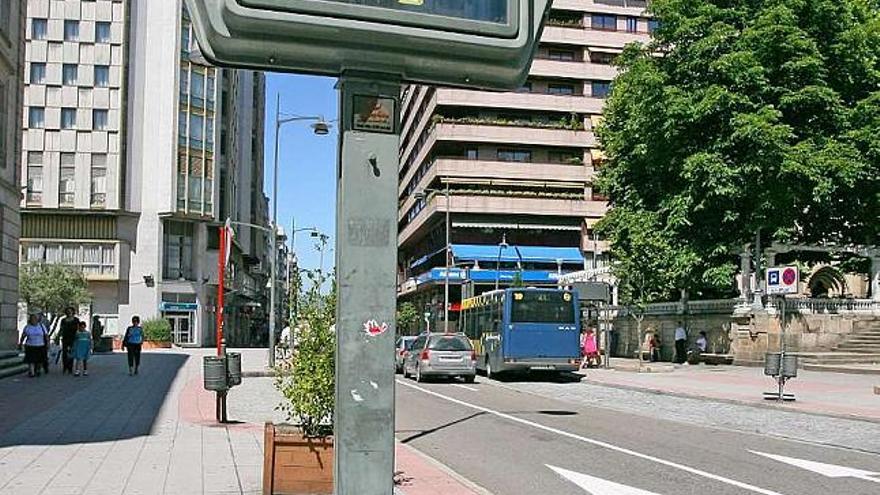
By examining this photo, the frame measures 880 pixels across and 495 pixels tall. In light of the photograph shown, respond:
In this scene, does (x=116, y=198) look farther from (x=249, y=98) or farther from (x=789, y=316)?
(x=789, y=316)

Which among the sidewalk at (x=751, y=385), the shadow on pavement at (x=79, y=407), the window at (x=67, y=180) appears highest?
the window at (x=67, y=180)

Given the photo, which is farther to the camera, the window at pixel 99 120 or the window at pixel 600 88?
the window at pixel 600 88

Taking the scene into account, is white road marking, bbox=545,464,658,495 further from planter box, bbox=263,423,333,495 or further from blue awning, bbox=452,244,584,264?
blue awning, bbox=452,244,584,264

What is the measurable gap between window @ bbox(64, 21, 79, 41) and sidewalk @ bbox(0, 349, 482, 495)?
47.0 metres

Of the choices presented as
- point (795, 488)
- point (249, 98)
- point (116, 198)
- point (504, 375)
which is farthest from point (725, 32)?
point (249, 98)

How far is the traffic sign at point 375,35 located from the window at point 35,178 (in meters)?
63.2

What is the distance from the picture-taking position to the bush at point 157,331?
57.6 metres

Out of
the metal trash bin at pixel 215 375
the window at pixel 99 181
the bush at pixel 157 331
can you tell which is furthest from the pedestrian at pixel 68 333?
the window at pixel 99 181

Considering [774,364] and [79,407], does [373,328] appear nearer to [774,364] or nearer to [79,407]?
[79,407]

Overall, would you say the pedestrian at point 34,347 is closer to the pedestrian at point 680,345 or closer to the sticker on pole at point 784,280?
the sticker on pole at point 784,280

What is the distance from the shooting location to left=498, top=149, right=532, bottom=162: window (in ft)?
231

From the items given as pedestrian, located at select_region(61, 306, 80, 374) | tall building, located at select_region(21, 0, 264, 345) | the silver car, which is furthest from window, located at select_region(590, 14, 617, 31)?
pedestrian, located at select_region(61, 306, 80, 374)

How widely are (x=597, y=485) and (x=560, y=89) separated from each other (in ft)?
213

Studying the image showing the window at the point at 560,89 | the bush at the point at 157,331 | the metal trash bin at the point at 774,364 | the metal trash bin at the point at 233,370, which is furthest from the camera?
the window at the point at 560,89
